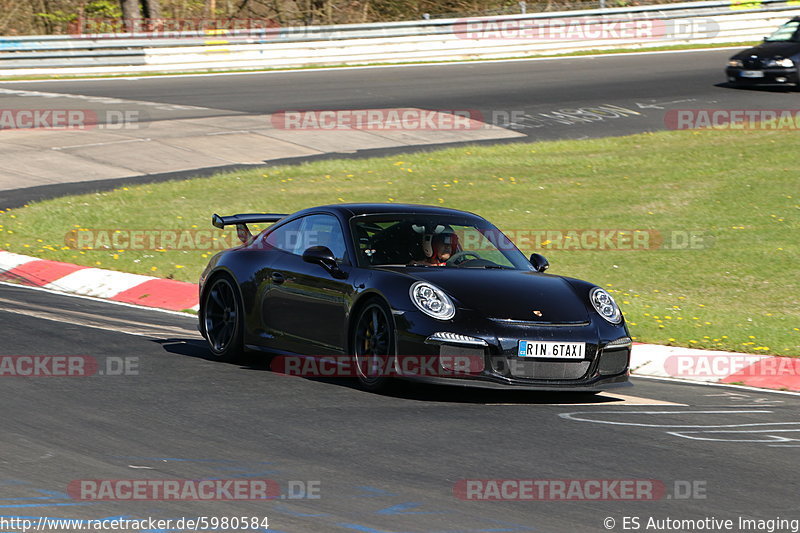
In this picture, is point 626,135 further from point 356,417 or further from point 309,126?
point 356,417

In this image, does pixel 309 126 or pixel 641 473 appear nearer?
pixel 641 473

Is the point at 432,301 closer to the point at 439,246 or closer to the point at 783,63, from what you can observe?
the point at 439,246

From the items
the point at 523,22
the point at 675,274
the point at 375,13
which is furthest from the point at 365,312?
the point at 375,13

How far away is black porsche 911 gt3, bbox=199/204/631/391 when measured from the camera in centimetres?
808

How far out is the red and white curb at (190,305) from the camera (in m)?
10.1

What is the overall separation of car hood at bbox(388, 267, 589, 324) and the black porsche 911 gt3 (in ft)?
0.04

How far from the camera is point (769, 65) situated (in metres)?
28.0

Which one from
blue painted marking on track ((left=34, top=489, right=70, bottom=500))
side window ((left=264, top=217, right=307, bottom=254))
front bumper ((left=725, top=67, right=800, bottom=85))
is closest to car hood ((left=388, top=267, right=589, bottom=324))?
side window ((left=264, top=217, right=307, bottom=254))

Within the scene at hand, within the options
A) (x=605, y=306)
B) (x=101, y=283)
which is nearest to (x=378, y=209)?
(x=605, y=306)

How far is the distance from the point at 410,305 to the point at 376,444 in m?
1.48

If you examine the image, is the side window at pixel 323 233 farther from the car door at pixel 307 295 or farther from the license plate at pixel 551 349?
the license plate at pixel 551 349

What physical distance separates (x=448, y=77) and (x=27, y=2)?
51.1ft

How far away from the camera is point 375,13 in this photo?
40.0m

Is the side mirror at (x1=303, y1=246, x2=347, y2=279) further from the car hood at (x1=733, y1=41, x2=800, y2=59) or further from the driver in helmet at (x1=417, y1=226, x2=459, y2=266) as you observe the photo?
the car hood at (x1=733, y1=41, x2=800, y2=59)
